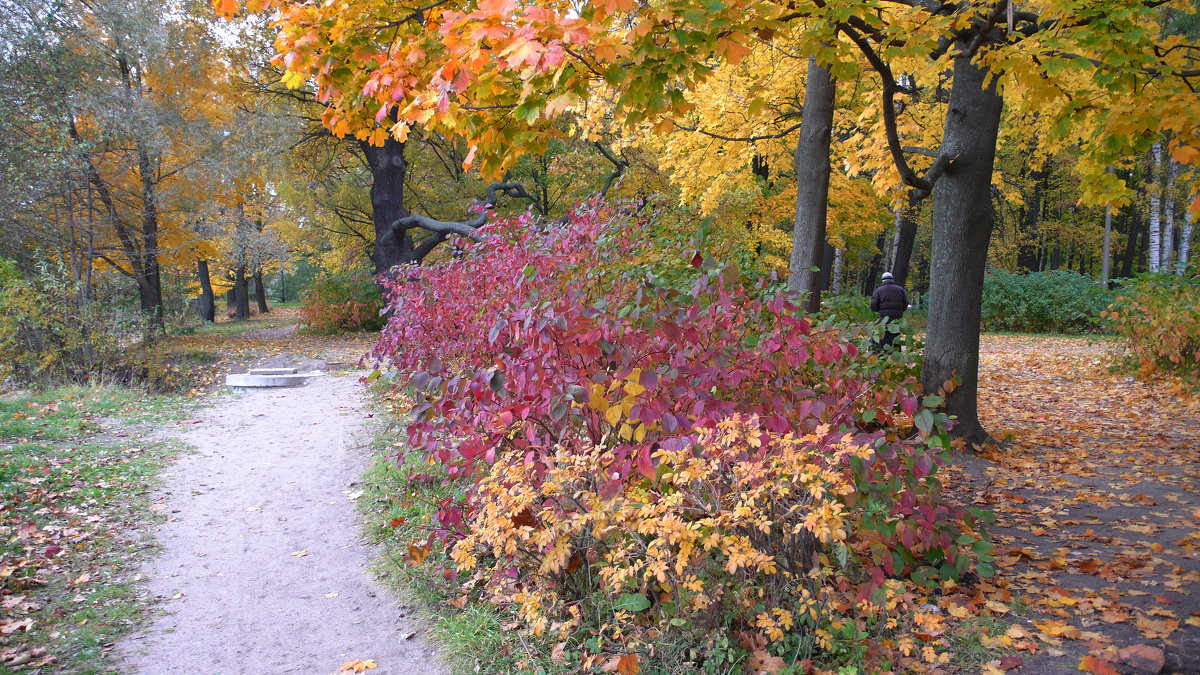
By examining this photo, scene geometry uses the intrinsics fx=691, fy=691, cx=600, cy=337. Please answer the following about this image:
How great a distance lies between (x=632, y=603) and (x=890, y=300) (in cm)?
968

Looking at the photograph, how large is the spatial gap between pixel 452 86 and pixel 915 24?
3164 millimetres

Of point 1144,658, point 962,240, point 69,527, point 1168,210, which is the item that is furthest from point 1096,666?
point 1168,210

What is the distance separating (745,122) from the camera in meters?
9.45

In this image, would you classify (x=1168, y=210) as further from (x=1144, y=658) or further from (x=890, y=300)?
(x=1144, y=658)

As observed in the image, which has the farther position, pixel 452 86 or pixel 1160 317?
pixel 1160 317

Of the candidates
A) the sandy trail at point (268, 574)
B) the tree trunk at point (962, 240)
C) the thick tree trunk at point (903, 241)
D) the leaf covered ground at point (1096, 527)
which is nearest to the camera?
the leaf covered ground at point (1096, 527)

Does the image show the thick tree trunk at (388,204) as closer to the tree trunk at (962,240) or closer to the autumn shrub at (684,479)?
the tree trunk at (962,240)

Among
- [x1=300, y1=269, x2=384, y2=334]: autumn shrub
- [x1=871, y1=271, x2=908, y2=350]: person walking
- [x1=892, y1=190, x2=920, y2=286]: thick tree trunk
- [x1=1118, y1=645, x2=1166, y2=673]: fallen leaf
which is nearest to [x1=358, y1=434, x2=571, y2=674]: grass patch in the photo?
[x1=1118, y1=645, x2=1166, y2=673]: fallen leaf

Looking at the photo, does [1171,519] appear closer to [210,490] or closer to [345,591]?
[345,591]

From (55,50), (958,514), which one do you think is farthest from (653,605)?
(55,50)

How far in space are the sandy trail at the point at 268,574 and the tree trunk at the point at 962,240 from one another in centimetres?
477

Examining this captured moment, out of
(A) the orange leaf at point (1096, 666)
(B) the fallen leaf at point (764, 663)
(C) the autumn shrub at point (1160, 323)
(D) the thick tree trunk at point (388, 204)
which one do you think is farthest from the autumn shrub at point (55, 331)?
(C) the autumn shrub at point (1160, 323)

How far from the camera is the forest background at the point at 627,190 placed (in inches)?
121

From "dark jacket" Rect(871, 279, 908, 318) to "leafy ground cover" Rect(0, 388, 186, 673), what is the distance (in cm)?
1007
